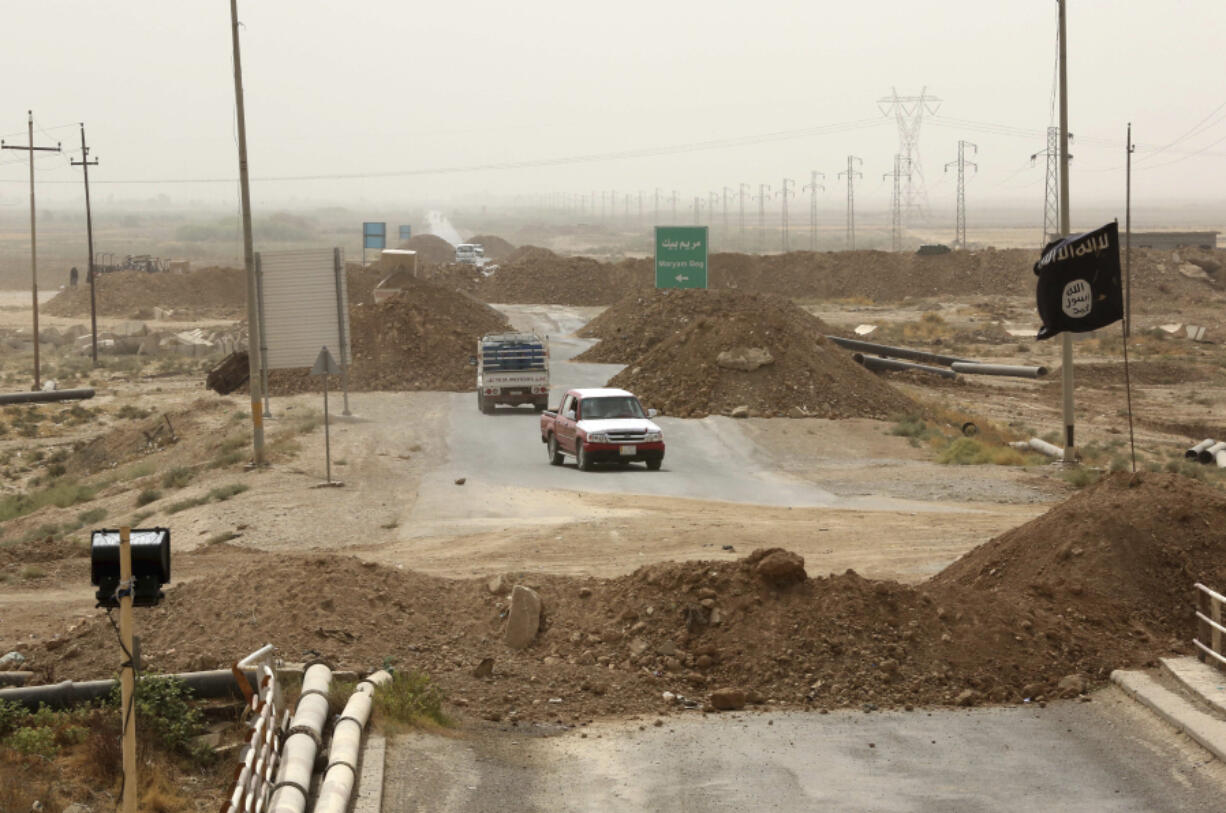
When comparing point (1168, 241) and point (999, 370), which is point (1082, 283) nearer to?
point (999, 370)

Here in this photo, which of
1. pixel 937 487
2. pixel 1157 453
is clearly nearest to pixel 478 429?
pixel 937 487

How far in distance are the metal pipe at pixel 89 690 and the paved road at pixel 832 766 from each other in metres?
1.91

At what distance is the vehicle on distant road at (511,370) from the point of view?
39688 millimetres

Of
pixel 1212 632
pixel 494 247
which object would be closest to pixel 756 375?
pixel 1212 632

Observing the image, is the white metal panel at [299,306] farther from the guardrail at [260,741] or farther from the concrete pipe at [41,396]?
the guardrail at [260,741]

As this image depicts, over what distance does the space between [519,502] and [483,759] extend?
14.8 metres

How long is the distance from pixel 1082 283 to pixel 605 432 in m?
12.1

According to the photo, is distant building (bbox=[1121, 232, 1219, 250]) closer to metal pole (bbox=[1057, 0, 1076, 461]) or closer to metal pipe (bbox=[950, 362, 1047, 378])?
metal pipe (bbox=[950, 362, 1047, 378])

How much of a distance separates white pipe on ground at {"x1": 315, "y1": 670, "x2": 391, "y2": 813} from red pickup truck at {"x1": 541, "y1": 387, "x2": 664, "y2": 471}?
17.3m

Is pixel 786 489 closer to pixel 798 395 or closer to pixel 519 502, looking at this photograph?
pixel 519 502

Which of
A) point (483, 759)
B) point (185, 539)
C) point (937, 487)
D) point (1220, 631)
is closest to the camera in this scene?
point (483, 759)

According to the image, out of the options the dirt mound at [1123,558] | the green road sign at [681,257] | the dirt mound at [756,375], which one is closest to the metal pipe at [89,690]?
the dirt mound at [1123,558]

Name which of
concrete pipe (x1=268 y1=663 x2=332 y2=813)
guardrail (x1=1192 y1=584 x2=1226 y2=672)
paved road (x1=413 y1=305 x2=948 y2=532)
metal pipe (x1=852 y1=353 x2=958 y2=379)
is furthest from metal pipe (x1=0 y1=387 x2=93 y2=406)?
metal pipe (x1=852 y1=353 x2=958 y2=379)

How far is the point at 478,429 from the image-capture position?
37.1 meters
